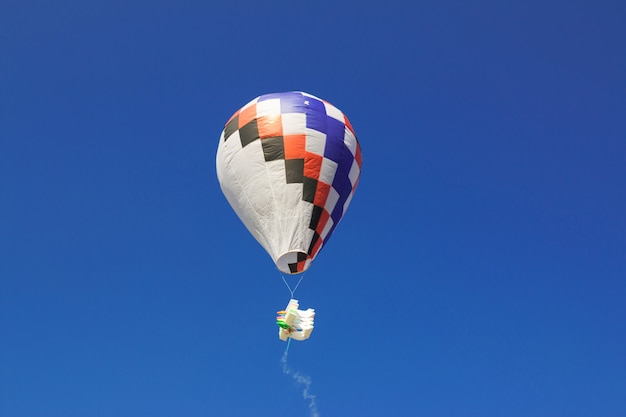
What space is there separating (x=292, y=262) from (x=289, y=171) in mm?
3128

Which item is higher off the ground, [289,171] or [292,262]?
[289,171]

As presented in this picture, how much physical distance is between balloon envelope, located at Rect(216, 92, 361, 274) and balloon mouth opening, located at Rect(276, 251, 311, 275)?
0.11ft

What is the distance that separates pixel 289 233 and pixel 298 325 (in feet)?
9.99

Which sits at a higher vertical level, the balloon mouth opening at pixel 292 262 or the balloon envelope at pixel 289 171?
the balloon envelope at pixel 289 171

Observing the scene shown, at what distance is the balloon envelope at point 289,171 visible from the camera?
19.4 metres

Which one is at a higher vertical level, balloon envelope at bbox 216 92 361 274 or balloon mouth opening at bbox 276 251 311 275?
balloon envelope at bbox 216 92 361 274

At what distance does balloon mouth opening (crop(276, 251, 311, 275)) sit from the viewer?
19.1m

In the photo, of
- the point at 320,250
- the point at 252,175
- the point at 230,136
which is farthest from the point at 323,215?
the point at 230,136

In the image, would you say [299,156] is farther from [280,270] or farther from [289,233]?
[280,270]

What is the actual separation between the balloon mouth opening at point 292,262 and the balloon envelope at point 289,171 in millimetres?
34

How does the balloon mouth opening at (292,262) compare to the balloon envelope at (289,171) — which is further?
the balloon envelope at (289,171)

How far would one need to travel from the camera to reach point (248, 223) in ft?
69.1

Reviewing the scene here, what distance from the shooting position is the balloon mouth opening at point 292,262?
1914cm

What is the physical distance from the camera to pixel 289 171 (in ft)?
64.5
